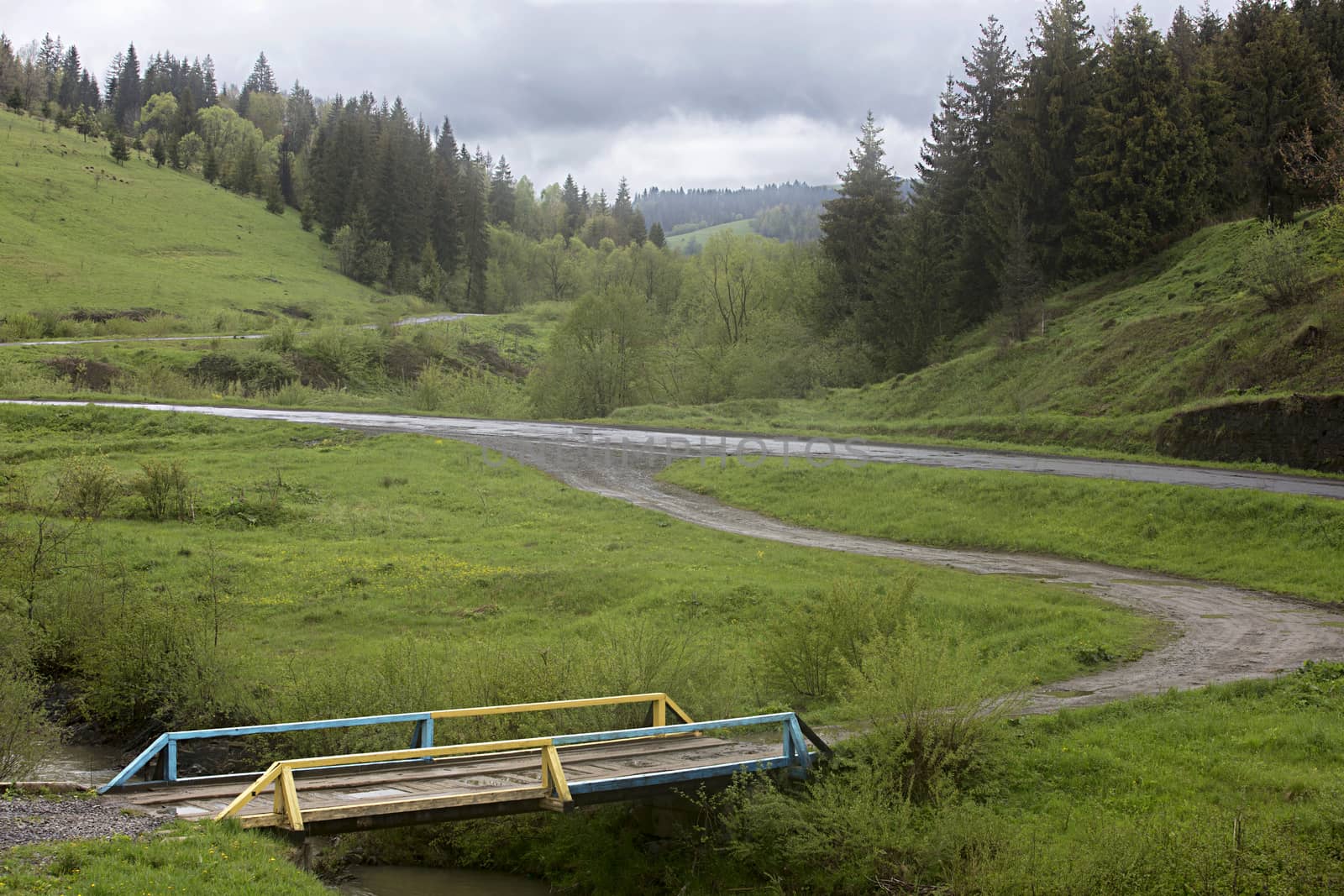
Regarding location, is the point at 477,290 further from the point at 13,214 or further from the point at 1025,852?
the point at 1025,852

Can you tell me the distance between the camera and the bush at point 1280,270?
2731cm

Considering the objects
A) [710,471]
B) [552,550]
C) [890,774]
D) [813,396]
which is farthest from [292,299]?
[890,774]

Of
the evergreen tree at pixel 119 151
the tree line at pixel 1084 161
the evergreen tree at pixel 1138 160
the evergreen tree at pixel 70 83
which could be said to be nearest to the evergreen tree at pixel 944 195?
the tree line at pixel 1084 161

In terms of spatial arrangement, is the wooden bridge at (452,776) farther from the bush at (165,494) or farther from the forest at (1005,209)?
the forest at (1005,209)

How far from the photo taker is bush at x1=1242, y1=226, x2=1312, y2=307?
27.3 metres

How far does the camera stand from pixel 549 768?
8633 millimetres

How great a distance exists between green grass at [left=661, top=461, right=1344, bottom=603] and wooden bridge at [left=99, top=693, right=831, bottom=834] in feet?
38.5

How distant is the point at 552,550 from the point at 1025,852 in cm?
1492

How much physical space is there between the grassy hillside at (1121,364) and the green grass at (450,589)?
12.5 meters

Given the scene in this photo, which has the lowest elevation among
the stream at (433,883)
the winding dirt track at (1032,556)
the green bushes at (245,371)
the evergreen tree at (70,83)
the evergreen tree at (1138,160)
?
the stream at (433,883)

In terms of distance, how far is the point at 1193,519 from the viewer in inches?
764

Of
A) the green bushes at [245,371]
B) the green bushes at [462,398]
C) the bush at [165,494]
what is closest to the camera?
the bush at [165,494]

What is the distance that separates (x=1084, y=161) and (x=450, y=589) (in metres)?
37.4

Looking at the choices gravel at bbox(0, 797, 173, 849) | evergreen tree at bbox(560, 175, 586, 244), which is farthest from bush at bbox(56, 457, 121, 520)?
evergreen tree at bbox(560, 175, 586, 244)
